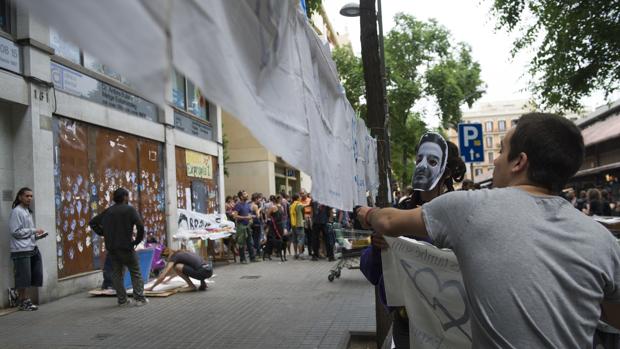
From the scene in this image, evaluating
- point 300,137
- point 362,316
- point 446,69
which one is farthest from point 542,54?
point 446,69

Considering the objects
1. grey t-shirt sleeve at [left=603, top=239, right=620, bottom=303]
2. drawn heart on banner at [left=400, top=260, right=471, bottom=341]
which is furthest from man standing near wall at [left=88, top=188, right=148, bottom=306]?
grey t-shirt sleeve at [left=603, top=239, right=620, bottom=303]

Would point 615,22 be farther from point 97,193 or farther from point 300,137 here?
point 97,193

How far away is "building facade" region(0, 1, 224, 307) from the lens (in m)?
8.90

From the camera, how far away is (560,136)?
69.2 inches

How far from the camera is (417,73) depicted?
33094mm

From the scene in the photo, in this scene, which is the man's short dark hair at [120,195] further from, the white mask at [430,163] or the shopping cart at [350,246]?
the white mask at [430,163]

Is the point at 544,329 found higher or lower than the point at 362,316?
higher

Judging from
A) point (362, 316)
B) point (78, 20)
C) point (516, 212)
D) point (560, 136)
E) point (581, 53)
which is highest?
point (581, 53)

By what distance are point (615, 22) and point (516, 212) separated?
33.2 ft

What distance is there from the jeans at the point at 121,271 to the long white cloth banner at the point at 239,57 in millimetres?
5964

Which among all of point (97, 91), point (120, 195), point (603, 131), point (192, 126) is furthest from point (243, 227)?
point (603, 131)

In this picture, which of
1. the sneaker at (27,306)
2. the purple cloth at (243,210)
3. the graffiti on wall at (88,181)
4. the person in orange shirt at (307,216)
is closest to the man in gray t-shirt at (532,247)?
the sneaker at (27,306)

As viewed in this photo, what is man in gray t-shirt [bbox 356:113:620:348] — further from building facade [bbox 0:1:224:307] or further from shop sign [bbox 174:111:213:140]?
shop sign [bbox 174:111:213:140]

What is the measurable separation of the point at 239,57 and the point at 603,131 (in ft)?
86.6
